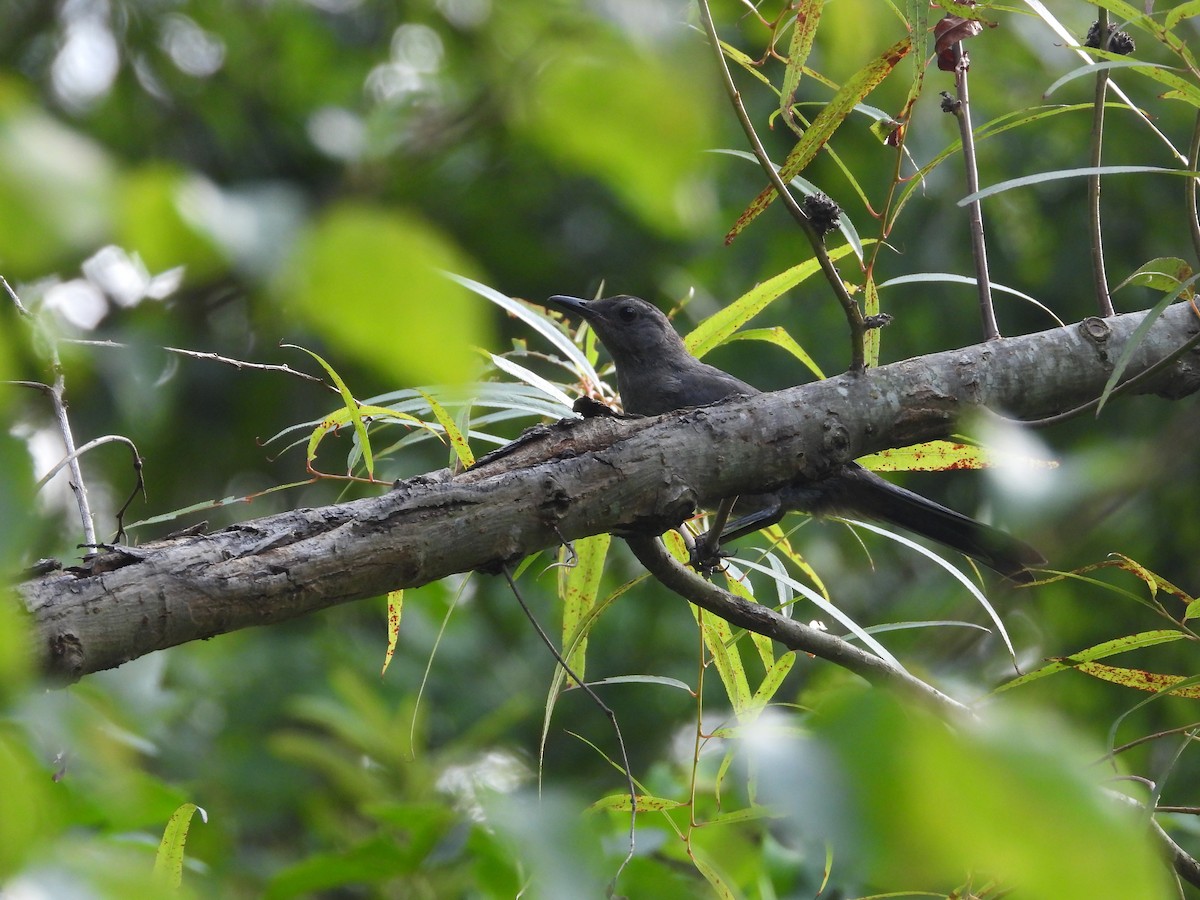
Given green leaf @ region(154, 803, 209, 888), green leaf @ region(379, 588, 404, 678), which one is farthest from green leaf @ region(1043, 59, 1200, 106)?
green leaf @ region(154, 803, 209, 888)

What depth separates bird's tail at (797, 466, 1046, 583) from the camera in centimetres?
330

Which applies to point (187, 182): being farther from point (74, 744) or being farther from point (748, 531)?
point (748, 531)

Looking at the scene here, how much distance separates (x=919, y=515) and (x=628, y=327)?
1.67 meters

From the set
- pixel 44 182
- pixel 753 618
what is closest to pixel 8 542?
pixel 44 182

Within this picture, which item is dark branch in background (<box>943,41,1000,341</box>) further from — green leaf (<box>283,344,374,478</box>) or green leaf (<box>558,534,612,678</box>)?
green leaf (<box>283,344,374,478</box>)

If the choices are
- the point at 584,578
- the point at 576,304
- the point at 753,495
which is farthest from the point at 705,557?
the point at 576,304

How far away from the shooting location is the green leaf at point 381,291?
47 centimetres

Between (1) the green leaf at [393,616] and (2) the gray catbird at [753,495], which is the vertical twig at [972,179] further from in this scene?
(1) the green leaf at [393,616]

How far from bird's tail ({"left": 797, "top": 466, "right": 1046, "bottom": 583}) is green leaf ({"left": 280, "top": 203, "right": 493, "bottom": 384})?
2.86 metres

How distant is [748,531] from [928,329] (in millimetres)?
3965

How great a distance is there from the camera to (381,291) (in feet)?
1.59

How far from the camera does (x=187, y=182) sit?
0.54 m

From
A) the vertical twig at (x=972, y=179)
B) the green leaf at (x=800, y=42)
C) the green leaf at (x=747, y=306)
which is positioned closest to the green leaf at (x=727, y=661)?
the green leaf at (x=747, y=306)

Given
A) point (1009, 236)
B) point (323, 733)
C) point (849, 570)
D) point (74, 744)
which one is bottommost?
point (323, 733)
